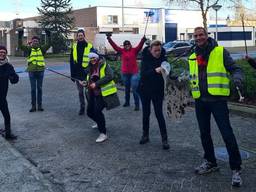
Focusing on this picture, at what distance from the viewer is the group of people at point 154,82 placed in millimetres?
5504

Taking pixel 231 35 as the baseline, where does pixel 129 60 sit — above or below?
below

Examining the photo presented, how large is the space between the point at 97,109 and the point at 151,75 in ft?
4.31

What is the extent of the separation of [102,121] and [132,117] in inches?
87.3

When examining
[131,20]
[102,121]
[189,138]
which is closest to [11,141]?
[102,121]

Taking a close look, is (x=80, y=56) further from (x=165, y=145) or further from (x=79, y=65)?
(x=165, y=145)

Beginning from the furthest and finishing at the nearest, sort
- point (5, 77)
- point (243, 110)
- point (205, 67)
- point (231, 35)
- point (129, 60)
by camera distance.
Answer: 1. point (231, 35)
2. point (129, 60)
3. point (243, 110)
4. point (5, 77)
5. point (205, 67)

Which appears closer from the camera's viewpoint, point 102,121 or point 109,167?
point 109,167

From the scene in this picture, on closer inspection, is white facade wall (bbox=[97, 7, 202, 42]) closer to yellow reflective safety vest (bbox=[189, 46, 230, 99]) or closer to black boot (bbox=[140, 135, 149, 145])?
black boot (bbox=[140, 135, 149, 145])

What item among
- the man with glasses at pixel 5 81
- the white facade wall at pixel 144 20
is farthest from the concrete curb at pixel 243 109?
the white facade wall at pixel 144 20

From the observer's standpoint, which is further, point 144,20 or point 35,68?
point 144,20

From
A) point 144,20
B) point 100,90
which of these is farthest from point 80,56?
point 144,20

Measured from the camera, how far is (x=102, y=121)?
812cm

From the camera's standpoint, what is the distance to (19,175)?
6.13m

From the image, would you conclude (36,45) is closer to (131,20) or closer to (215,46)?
(215,46)
